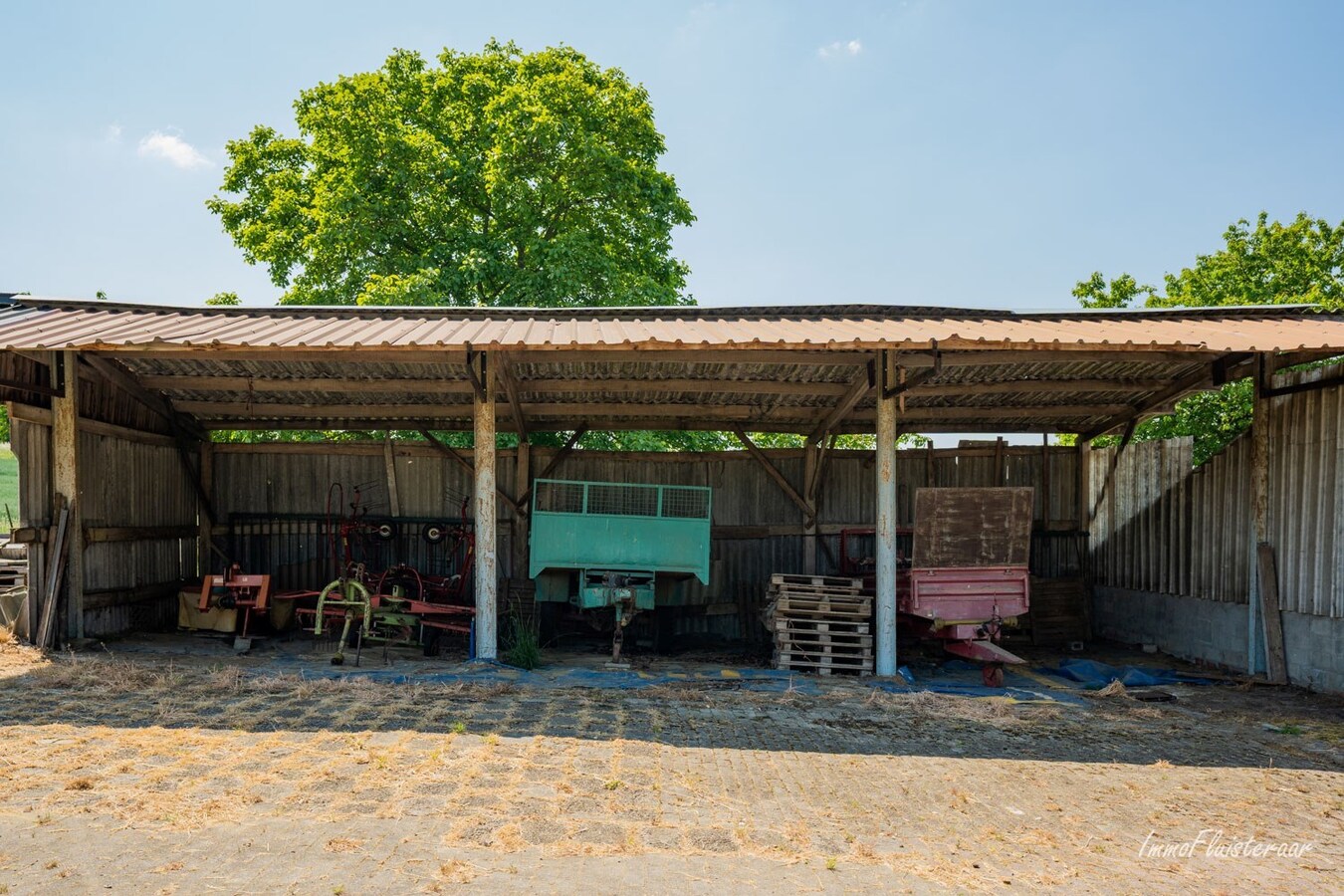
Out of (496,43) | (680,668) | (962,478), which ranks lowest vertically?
(680,668)

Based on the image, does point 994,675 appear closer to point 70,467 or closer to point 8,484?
point 70,467

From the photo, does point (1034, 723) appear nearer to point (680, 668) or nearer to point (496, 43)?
point (680, 668)

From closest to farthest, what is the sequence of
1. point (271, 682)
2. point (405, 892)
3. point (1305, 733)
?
point (405, 892)
point (1305, 733)
point (271, 682)

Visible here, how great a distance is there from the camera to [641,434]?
20703mm

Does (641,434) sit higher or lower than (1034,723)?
higher

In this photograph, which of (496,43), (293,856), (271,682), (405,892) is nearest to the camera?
(405,892)

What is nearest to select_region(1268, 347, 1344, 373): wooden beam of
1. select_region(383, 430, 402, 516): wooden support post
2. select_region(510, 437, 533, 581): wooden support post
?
select_region(510, 437, 533, 581): wooden support post

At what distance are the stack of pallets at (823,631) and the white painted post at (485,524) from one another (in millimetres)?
3215

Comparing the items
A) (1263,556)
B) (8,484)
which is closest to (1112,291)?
(1263,556)

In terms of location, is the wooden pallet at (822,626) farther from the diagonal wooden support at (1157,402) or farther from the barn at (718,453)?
the diagonal wooden support at (1157,402)

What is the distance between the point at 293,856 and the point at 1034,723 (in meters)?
6.09

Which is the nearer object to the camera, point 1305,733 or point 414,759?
point 414,759

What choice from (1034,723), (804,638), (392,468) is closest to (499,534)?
(392,468)

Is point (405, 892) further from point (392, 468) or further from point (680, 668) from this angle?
point (392, 468)
